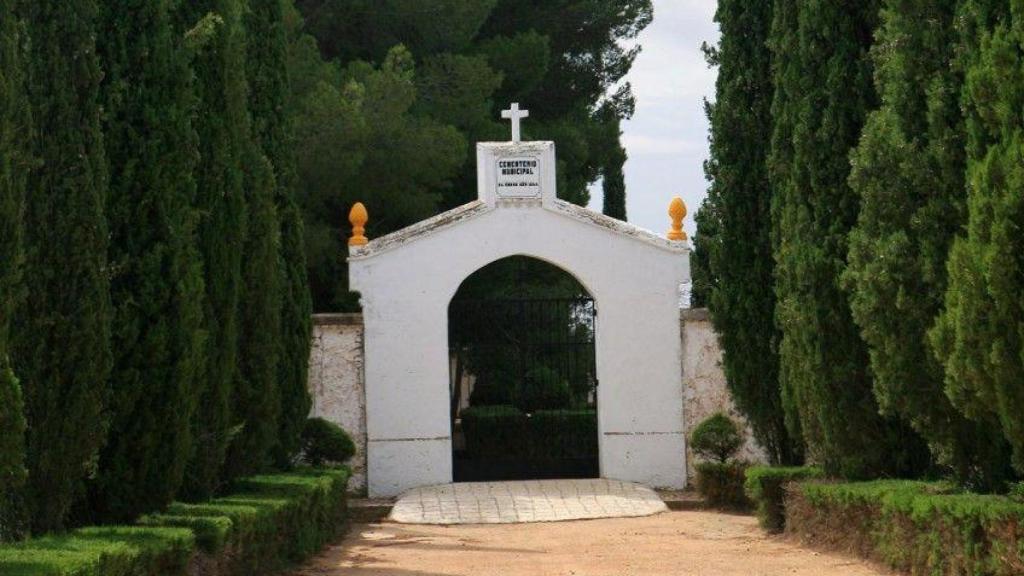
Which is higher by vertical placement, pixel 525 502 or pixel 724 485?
pixel 724 485

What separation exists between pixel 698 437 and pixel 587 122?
11.0 m

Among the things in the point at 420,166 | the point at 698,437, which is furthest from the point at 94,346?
the point at 420,166

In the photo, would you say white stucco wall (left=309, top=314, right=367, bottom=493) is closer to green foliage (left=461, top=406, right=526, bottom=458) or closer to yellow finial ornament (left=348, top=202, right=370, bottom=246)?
yellow finial ornament (left=348, top=202, right=370, bottom=246)

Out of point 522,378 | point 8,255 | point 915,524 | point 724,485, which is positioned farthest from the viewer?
point 522,378

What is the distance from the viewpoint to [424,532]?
14.0m

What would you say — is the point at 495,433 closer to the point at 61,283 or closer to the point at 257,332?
the point at 257,332

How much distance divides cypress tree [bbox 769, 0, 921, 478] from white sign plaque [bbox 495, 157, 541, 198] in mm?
5245

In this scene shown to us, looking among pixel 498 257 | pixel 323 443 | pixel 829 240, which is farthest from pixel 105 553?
pixel 498 257

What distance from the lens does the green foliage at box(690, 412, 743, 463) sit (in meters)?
16.5

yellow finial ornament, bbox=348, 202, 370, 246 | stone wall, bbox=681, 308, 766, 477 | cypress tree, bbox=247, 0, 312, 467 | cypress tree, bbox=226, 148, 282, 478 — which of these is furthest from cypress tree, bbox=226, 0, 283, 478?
stone wall, bbox=681, 308, 766, 477

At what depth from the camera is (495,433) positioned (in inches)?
799

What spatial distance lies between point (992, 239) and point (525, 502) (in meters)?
8.22

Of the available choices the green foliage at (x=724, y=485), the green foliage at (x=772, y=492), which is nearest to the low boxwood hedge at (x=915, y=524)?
the green foliage at (x=772, y=492)

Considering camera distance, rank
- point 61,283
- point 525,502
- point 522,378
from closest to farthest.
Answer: point 61,283
point 525,502
point 522,378
